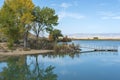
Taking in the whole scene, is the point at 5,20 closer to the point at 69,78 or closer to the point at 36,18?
the point at 36,18

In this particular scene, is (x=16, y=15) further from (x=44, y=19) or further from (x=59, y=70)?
(x=59, y=70)

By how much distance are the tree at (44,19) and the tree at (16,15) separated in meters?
4.01

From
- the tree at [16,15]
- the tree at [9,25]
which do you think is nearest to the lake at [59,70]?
the tree at [9,25]

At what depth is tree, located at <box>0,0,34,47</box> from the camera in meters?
50.5

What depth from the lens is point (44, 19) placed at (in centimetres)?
5631

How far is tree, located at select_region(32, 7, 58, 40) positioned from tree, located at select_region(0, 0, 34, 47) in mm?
4010

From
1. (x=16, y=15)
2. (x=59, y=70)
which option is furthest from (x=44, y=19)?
(x=59, y=70)

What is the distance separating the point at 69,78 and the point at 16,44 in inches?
1364

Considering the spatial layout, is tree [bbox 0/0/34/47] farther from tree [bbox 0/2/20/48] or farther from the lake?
the lake

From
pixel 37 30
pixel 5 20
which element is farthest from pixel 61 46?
pixel 5 20

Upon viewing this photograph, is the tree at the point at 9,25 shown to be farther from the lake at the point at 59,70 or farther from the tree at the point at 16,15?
the lake at the point at 59,70

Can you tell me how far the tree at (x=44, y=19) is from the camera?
56.2m

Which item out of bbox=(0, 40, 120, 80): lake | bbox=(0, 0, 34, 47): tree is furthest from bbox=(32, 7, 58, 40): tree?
bbox=(0, 40, 120, 80): lake

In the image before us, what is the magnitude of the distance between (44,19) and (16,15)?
22.7ft
